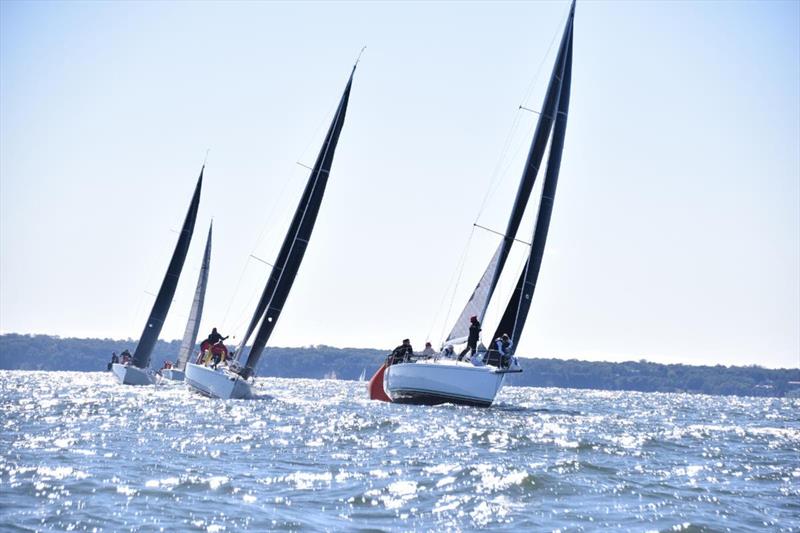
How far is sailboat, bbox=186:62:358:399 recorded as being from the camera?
30469 mm

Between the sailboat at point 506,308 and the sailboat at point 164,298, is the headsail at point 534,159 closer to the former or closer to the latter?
the sailboat at point 506,308

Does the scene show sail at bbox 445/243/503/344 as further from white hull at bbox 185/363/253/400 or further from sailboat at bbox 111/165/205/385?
sailboat at bbox 111/165/205/385

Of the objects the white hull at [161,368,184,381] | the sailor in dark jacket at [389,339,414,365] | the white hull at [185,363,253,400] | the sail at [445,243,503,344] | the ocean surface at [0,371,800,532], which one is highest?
the sail at [445,243,503,344]

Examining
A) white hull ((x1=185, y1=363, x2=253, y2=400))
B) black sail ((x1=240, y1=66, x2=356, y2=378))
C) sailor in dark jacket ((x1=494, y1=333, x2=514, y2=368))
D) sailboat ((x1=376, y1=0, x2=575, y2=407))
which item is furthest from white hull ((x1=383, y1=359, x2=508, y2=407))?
white hull ((x1=185, y1=363, x2=253, y2=400))

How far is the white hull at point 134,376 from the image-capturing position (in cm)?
4444

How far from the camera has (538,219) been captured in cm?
3002

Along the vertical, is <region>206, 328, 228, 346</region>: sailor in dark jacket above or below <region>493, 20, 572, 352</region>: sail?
below

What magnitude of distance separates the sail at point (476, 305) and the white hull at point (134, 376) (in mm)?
19604

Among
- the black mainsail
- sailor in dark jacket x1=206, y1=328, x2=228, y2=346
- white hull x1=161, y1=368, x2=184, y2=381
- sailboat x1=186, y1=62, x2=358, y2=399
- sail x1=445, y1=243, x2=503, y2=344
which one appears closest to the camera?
sail x1=445, y1=243, x2=503, y2=344

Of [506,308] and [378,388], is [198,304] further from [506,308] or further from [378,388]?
[506,308]

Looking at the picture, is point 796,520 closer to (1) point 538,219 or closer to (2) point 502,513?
(2) point 502,513

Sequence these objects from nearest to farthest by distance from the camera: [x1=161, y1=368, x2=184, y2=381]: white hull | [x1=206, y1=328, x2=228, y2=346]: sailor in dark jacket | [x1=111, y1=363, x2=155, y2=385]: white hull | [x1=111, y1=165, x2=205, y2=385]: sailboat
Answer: [x1=206, y1=328, x2=228, y2=346]: sailor in dark jacket
[x1=111, y1=363, x2=155, y2=385]: white hull
[x1=111, y1=165, x2=205, y2=385]: sailboat
[x1=161, y1=368, x2=184, y2=381]: white hull

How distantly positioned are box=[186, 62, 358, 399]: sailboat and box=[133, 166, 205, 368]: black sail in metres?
13.2

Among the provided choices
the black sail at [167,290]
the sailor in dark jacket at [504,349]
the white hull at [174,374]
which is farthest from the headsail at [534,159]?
the white hull at [174,374]
